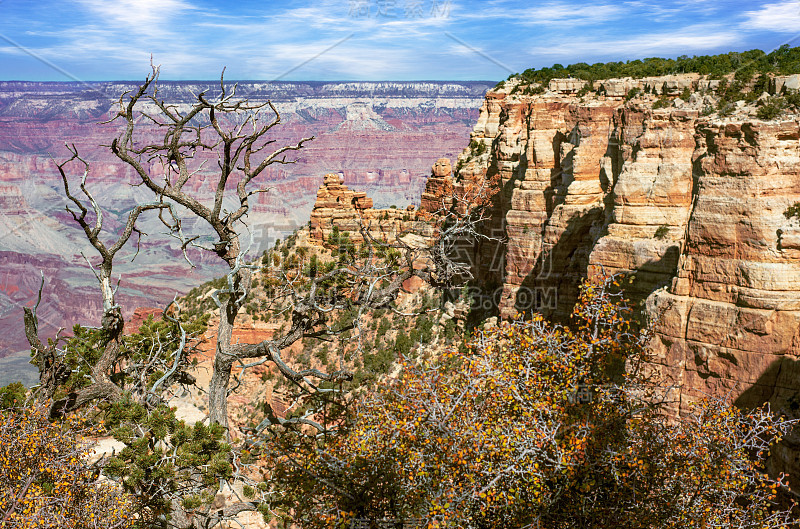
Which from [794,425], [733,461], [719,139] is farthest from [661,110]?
[733,461]

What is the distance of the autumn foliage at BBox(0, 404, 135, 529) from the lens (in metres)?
12.6

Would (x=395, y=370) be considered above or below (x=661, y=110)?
below

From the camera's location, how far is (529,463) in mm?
13828

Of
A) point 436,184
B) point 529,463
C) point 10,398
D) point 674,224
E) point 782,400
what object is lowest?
point 529,463

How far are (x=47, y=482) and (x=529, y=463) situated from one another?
10.2m

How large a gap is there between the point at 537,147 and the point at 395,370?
52.8 ft

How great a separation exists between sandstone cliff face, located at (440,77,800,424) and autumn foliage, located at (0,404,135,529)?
1474cm

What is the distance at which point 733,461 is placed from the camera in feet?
46.0

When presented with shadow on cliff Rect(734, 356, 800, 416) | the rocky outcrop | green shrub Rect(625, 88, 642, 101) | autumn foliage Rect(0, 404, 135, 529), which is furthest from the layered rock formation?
autumn foliage Rect(0, 404, 135, 529)

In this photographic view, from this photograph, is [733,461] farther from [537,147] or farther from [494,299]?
[494,299]

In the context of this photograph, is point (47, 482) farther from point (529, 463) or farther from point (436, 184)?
point (436, 184)

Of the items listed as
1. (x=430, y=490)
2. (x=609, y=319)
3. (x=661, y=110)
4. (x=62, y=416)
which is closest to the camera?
(x=430, y=490)

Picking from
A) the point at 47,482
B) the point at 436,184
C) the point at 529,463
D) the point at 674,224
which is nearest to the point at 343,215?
the point at 436,184

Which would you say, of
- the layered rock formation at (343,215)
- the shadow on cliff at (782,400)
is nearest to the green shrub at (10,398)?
the shadow on cliff at (782,400)
